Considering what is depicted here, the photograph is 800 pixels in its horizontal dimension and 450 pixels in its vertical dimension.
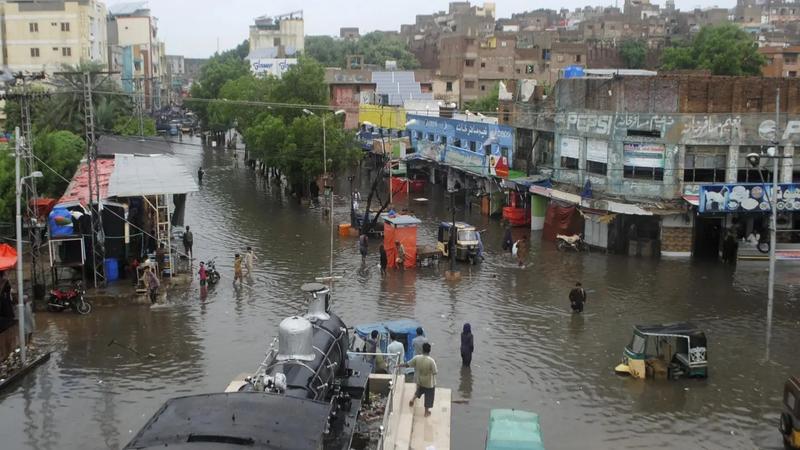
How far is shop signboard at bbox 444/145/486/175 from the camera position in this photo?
4441 cm

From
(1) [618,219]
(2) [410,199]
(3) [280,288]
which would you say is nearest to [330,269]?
(3) [280,288]

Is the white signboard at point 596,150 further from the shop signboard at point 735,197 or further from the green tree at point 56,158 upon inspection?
the green tree at point 56,158

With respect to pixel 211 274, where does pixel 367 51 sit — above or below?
above

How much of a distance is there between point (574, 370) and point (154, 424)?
1216 centimetres

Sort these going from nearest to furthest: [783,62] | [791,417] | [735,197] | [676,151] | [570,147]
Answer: [791,417] → [735,197] → [676,151] → [570,147] → [783,62]

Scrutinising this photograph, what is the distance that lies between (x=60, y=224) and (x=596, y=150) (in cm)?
2061

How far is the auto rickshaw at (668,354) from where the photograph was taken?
732 inches

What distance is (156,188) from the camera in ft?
88.6

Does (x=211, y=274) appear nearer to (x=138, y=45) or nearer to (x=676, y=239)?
(x=676, y=239)

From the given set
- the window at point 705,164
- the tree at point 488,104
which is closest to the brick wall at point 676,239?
the window at point 705,164

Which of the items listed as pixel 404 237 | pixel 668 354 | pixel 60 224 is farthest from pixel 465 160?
pixel 668 354

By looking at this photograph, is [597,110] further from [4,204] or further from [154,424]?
[154,424]

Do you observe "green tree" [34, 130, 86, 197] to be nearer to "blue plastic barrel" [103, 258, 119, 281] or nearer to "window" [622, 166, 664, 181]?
"blue plastic barrel" [103, 258, 119, 281]

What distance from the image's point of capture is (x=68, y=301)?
23922 mm
